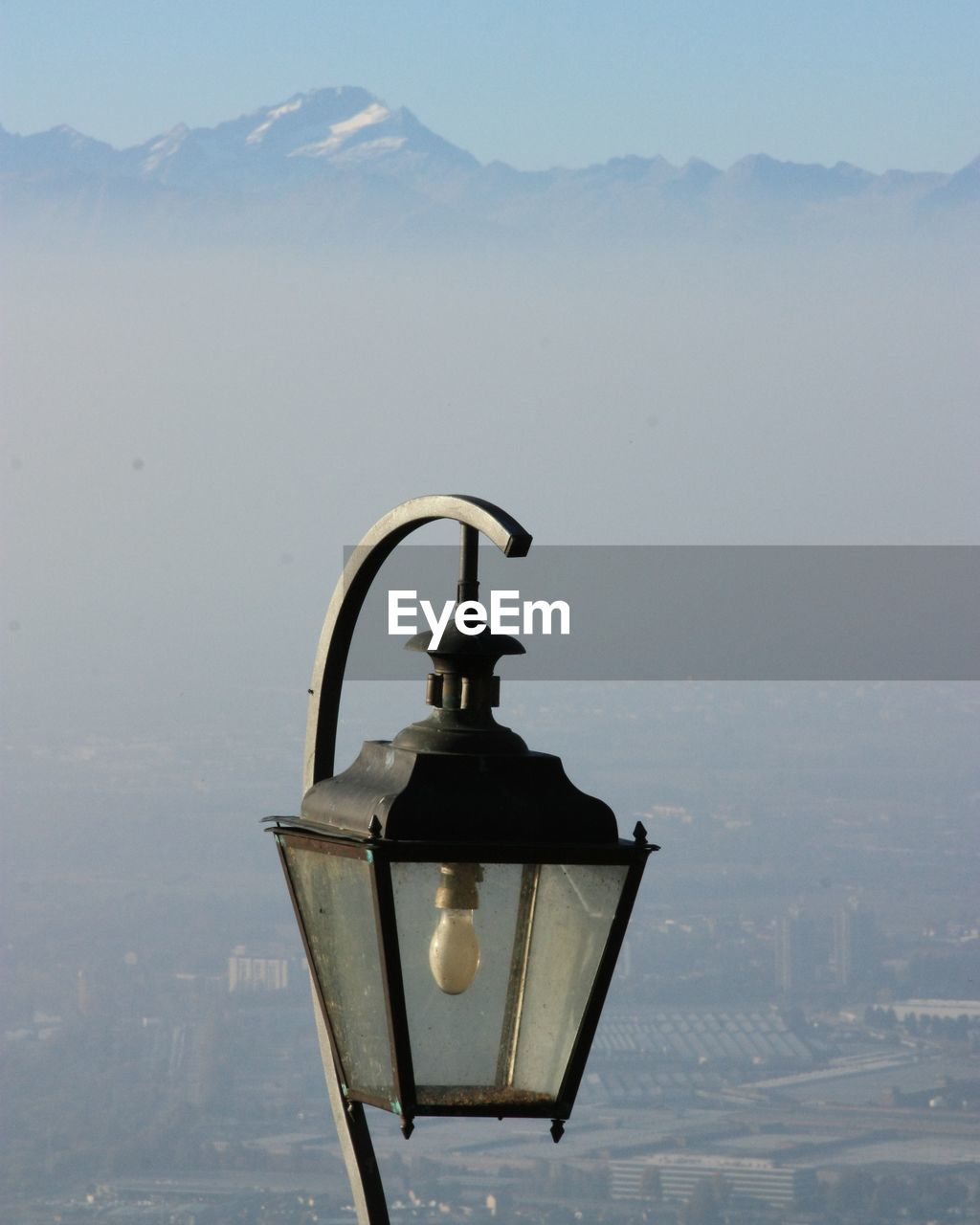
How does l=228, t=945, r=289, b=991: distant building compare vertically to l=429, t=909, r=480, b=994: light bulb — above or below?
below

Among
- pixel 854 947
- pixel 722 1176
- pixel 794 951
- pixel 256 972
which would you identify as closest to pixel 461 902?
pixel 256 972

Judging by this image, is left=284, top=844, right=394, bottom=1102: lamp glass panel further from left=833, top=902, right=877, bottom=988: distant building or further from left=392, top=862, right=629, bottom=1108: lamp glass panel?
left=833, top=902, right=877, bottom=988: distant building

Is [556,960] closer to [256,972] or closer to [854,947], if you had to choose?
[256,972]

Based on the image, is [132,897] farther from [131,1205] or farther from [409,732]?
[409,732]

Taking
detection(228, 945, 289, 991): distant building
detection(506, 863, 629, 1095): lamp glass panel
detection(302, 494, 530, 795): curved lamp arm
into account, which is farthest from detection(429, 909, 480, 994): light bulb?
detection(228, 945, 289, 991): distant building

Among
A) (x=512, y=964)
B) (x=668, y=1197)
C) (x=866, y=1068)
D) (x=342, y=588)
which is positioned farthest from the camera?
(x=866, y=1068)

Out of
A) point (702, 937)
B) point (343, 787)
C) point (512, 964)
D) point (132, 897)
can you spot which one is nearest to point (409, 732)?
point (343, 787)

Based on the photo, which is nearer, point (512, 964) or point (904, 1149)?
point (512, 964)
